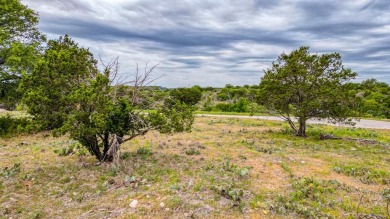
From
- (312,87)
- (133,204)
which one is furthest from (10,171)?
(312,87)

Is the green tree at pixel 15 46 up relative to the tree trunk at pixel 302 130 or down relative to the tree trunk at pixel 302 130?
up

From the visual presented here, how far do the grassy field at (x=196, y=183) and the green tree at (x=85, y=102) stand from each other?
1238 millimetres

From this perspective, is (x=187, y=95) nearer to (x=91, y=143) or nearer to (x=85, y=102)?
(x=91, y=143)

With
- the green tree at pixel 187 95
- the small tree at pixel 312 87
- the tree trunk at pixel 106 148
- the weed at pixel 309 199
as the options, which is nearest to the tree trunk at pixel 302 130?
the small tree at pixel 312 87

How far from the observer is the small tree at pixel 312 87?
13016 millimetres

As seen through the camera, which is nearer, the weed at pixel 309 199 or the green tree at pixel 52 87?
the weed at pixel 309 199

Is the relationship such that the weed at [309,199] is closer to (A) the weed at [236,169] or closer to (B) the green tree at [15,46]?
(A) the weed at [236,169]

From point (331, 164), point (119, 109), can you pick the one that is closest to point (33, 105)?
point (119, 109)

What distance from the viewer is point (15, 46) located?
471 inches

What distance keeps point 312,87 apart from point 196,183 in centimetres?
977

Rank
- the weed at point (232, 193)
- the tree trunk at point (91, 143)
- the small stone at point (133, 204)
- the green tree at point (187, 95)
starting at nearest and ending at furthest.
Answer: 1. the small stone at point (133, 204)
2. the weed at point (232, 193)
3. the tree trunk at point (91, 143)
4. the green tree at point (187, 95)

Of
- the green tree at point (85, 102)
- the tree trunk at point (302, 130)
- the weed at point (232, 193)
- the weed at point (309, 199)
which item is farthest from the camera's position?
the tree trunk at point (302, 130)

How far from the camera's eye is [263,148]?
443 inches

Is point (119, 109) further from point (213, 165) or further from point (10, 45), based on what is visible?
point (10, 45)
